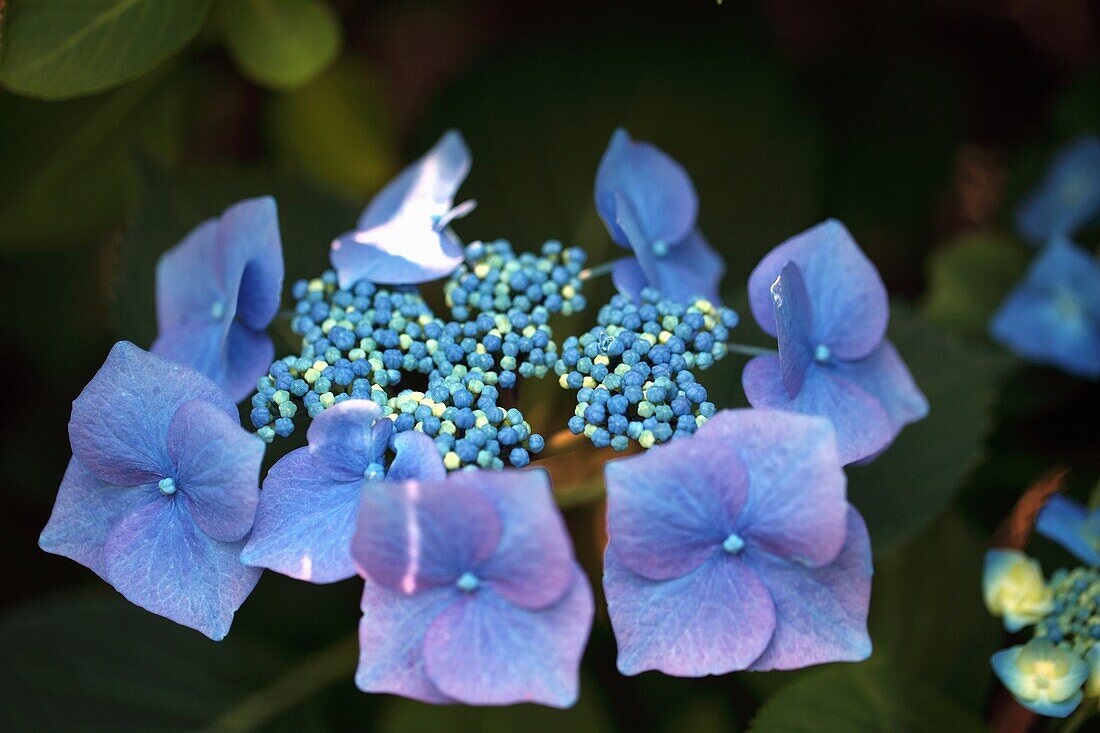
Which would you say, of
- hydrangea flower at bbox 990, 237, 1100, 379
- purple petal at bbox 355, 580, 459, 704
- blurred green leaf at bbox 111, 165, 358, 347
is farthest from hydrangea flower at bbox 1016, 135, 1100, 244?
purple petal at bbox 355, 580, 459, 704

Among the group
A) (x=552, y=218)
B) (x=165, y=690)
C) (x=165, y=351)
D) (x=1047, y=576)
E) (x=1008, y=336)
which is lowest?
(x=165, y=690)

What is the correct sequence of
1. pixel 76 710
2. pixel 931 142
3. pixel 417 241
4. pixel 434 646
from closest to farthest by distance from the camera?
pixel 434 646 < pixel 417 241 < pixel 76 710 < pixel 931 142

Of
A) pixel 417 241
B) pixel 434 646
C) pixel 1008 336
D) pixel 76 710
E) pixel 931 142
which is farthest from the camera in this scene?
pixel 931 142

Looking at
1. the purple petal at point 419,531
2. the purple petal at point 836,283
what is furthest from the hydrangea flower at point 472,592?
the purple petal at point 836,283

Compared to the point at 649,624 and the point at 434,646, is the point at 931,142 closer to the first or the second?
the point at 649,624

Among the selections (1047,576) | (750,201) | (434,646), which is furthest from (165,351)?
(1047,576)

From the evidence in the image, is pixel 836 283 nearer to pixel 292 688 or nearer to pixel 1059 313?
pixel 1059 313

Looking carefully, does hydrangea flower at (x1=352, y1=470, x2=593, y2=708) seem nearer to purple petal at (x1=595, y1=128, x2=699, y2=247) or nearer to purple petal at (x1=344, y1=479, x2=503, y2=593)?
purple petal at (x1=344, y1=479, x2=503, y2=593)

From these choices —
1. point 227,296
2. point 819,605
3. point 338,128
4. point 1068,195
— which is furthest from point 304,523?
point 1068,195
